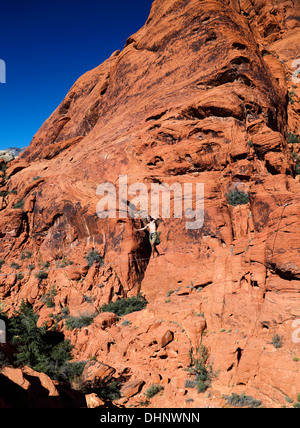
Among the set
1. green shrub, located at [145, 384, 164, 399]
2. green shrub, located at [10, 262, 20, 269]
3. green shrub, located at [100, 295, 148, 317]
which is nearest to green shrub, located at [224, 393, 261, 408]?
green shrub, located at [145, 384, 164, 399]

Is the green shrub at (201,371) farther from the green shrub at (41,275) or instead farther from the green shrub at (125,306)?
the green shrub at (41,275)

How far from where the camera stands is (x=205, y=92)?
62.4 ft

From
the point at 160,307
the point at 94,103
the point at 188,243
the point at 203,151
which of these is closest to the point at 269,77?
the point at 203,151

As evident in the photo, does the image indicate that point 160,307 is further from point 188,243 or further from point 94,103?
point 94,103

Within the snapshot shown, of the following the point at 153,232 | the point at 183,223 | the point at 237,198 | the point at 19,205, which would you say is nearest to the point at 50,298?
the point at 153,232

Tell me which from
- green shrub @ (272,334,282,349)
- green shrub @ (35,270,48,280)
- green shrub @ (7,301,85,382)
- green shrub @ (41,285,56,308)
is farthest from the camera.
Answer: green shrub @ (35,270,48,280)

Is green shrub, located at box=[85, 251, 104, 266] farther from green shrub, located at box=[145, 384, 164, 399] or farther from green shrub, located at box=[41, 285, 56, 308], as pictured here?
green shrub, located at box=[145, 384, 164, 399]

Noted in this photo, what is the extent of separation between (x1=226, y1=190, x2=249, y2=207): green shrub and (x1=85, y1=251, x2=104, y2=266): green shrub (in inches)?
341

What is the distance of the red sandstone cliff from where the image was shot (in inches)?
431

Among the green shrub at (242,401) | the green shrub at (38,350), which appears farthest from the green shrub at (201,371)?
the green shrub at (38,350)

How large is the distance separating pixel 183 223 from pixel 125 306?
19.2 feet

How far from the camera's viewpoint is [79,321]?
14.5 m

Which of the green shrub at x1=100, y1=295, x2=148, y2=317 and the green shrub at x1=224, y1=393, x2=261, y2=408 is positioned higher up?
the green shrub at x1=100, y1=295, x2=148, y2=317

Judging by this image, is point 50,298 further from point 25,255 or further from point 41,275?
point 25,255
